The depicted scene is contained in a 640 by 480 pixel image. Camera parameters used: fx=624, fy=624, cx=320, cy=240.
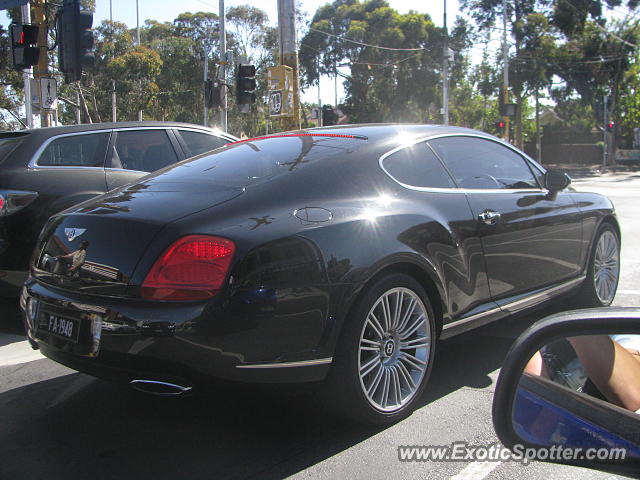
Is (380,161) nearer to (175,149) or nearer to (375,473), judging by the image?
(375,473)

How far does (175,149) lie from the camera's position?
6188 millimetres

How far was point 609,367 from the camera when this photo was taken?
132 centimetres

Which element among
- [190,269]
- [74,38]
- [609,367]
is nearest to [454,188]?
[190,269]

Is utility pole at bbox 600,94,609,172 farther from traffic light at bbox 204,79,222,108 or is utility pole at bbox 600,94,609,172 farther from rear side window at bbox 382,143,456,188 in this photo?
rear side window at bbox 382,143,456,188

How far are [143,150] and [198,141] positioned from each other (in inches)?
26.6

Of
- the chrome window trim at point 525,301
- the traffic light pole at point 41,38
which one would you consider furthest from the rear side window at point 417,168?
the traffic light pole at point 41,38

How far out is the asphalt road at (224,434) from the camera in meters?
2.64

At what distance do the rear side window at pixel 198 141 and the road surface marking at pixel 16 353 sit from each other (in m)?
2.48

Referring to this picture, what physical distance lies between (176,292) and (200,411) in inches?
39.7

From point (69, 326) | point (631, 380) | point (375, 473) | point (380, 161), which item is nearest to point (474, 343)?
point (380, 161)

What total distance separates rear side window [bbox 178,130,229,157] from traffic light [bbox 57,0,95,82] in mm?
4165

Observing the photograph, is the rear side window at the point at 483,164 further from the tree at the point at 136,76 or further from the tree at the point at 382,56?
the tree at the point at 382,56

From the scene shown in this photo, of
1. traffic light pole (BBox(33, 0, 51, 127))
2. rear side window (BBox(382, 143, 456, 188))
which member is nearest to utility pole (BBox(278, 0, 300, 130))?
traffic light pole (BBox(33, 0, 51, 127))

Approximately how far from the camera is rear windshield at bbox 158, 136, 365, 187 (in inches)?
124
